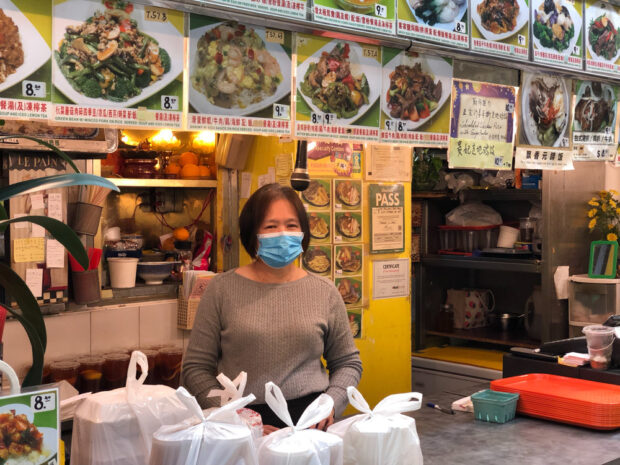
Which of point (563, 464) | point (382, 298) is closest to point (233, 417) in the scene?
point (563, 464)

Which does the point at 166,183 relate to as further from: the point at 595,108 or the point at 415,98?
the point at 595,108

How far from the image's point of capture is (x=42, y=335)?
62.1 inches

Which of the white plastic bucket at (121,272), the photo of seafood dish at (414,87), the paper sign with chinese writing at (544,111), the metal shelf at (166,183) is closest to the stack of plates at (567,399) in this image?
the paper sign with chinese writing at (544,111)

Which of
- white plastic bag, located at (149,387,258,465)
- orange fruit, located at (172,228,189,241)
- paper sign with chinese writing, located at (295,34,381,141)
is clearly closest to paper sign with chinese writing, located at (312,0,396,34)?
paper sign with chinese writing, located at (295,34,381,141)

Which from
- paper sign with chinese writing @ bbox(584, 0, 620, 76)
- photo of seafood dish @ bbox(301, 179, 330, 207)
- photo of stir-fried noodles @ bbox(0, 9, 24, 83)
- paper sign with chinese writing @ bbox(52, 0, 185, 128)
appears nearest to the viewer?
photo of stir-fried noodles @ bbox(0, 9, 24, 83)

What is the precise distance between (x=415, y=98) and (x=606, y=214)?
9.91 feet

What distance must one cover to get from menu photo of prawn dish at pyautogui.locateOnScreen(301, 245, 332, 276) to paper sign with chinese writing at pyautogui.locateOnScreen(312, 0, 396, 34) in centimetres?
240

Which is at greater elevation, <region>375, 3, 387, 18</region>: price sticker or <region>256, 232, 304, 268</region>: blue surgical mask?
<region>375, 3, 387, 18</region>: price sticker

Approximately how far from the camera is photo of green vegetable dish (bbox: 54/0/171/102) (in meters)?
2.10

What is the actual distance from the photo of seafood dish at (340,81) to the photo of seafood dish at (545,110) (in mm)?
912

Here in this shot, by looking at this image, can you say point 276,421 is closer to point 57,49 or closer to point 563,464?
point 563,464

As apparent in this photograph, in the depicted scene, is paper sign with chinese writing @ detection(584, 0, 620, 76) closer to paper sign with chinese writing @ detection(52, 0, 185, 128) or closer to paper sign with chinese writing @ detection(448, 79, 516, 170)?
paper sign with chinese writing @ detection(448, 79, 516, 170)

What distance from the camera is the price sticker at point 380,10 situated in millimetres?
2611

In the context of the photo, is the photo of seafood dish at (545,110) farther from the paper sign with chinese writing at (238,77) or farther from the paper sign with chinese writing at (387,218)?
the paper sign with chinese writing at (387,218)
